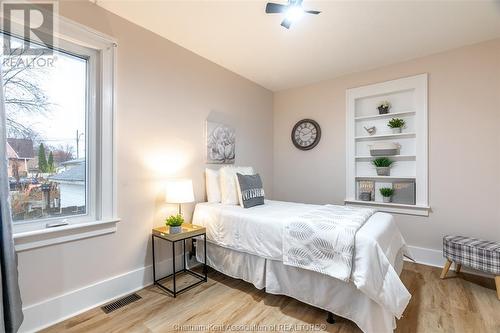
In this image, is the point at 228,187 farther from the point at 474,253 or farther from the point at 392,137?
the point at 474,253

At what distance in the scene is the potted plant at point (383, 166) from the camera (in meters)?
3.30

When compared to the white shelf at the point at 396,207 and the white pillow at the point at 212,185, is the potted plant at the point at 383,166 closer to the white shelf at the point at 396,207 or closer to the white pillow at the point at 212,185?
the white shelf at the point at 396,207

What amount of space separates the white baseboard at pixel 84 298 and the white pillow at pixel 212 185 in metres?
0.84

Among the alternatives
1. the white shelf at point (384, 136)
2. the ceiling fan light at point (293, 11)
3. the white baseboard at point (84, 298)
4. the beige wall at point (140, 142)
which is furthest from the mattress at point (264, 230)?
the ceiling fan light at point (293, 11)

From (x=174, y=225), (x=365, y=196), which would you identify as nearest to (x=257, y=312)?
(x=174, y=225)

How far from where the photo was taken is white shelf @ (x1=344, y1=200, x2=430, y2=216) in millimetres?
3045

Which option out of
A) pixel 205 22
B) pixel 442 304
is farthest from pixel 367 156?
pixel 205 22

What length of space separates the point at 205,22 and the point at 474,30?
2.72m

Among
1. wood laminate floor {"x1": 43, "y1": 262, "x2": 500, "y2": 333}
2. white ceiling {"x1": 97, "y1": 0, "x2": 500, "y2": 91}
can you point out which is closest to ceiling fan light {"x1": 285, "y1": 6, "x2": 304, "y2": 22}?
white ceiling {"x1": 97, "y1": 0, "x2": 500, "y2": 91}

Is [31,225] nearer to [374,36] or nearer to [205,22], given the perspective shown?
[205,22]

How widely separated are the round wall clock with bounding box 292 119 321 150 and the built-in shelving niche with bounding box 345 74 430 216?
512 mm

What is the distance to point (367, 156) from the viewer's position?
3508mm

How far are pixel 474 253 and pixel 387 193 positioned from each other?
1102 mm

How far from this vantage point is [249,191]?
2.79 metres
